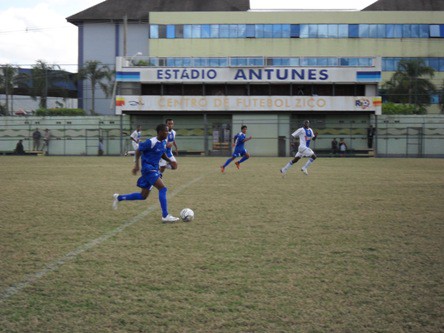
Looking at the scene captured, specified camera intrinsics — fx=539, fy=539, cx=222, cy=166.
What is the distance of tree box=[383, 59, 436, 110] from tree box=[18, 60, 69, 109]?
100 ft

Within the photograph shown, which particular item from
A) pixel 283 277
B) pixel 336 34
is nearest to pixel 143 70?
pixel 336 34

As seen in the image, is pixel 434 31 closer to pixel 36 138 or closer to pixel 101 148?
pixel 101 148

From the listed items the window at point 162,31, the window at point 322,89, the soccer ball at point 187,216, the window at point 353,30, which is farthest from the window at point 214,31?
the soccer ball at point 187,216

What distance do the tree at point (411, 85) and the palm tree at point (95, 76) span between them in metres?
26.6

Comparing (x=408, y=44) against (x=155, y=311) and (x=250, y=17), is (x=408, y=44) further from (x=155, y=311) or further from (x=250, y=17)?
(x=155, y=311)

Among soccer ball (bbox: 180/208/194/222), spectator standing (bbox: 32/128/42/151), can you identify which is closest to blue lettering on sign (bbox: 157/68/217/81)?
spectator standing (bbox: 32/128/42/151)

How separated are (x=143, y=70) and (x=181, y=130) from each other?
18.0ft

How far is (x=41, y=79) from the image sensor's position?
162 feet

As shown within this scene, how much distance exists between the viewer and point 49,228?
8.08 m

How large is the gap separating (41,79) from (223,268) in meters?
47.8

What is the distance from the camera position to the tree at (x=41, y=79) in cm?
4944

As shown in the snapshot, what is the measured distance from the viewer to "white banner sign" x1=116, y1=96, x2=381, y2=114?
41000mm

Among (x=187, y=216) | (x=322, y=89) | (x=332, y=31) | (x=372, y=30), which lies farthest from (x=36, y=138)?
(x=187, y=216)

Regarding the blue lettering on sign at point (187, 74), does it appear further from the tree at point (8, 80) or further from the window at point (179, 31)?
the tree at point (8, 80)
